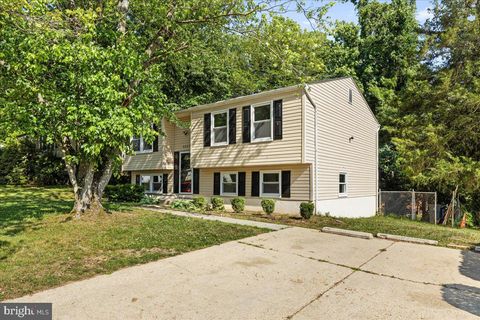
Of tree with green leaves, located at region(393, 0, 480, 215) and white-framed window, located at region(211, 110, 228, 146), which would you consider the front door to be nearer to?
white-framed window, located at region(211, 110, 228, 146)

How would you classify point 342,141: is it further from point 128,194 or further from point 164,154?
point 128,194

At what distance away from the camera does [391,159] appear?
2220 centimetres

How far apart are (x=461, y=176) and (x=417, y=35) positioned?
479 inches

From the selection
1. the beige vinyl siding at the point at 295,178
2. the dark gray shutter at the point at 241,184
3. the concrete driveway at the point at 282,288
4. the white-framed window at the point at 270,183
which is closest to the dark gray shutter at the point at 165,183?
the beige vinyl siding at the point at 295,178

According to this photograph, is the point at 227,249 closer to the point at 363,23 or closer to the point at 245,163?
the point at 245,163

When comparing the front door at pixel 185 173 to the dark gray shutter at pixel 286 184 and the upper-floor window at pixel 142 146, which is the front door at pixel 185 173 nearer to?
the upper-floor window at pixel 142 146

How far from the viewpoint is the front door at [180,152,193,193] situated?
58.3 ft

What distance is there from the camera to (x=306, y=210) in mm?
12500

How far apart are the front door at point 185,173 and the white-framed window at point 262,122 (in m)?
4.93

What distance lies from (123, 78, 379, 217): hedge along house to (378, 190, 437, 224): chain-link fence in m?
1.20

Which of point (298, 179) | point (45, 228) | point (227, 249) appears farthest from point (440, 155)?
point (45, 228)

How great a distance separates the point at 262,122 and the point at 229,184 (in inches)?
143

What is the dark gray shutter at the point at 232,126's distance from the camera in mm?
15148

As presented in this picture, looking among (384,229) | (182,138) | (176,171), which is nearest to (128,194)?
(176,171)
